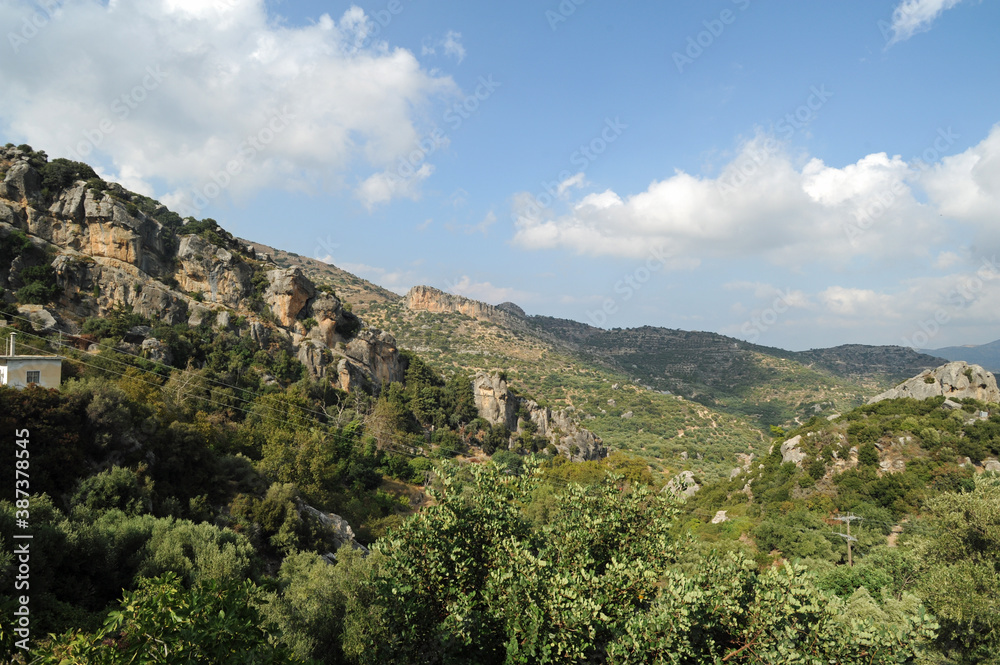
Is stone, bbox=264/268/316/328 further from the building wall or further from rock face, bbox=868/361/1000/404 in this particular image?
rock face, bbox=868/361/1000/404

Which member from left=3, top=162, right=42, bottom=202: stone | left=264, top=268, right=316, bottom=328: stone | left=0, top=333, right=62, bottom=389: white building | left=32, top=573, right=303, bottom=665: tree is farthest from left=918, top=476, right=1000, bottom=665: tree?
left=3, top=162, right=42, bottom=202: stone

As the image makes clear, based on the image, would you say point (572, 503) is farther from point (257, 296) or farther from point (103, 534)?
point (257, 296)

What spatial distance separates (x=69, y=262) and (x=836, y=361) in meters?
172

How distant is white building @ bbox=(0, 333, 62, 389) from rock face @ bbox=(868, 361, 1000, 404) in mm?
58471

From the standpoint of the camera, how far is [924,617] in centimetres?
554

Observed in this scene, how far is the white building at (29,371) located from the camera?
59.2 ft

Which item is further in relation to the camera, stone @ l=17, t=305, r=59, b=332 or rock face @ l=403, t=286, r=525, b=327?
rock face @ l=403, t=286, r=525, b=327

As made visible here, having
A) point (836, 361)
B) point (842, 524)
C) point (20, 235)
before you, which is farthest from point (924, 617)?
point (836, 361)

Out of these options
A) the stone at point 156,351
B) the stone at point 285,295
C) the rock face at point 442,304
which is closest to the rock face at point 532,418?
the stone at point 285,295

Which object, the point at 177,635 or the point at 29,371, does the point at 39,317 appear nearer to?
the point at 29,371

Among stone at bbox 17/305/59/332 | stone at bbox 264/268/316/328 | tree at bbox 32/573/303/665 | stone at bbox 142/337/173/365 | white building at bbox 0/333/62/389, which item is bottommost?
tree at bbox 32/573/303/665

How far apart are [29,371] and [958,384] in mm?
62302

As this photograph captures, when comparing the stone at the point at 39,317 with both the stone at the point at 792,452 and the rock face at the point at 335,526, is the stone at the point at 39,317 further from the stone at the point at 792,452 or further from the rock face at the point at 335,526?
the stone at the point at 792,452

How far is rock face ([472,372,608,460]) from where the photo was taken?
56188mm
